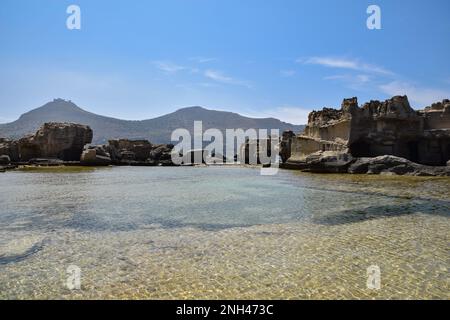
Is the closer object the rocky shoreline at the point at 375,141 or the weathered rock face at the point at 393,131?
the rocky shoreline at the point at 375,141

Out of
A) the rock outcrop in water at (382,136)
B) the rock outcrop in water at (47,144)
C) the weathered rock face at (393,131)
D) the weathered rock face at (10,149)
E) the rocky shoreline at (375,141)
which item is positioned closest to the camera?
the rocky shoreline at (375,141)

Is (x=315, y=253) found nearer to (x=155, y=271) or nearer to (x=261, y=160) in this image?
(x=155, y=271)

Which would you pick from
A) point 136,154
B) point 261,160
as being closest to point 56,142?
point 136,154

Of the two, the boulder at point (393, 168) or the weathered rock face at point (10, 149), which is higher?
the weathered rock face at point (10, 149)

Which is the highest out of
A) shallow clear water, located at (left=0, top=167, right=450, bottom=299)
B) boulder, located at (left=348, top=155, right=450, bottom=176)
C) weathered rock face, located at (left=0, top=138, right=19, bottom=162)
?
weathered rock face, located at (left=0, top=138, right=19, bottom=162)

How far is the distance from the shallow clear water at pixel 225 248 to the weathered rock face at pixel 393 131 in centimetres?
1879

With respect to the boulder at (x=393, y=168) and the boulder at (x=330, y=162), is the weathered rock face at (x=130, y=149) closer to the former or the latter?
the boulder at (x=330, y=162)

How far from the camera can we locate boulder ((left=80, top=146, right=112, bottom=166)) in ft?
151

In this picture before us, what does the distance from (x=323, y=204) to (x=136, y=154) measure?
147 feet

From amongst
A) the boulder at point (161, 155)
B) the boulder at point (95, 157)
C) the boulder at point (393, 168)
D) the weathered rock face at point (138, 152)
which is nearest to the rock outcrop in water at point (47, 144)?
the boulder at point (95, 157)

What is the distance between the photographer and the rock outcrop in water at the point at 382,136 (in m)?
30.8

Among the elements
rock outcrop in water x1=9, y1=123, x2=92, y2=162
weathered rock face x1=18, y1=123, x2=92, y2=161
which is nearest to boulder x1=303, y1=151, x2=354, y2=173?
weathered rock face x1=18, y1=123, x2=92, y2=161

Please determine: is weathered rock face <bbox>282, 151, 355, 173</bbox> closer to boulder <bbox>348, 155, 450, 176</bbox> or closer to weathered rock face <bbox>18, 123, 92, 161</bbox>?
boulder <bbox>348, 155, 450, 176</bbox>

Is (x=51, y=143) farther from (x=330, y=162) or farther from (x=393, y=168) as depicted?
(x=393, y=168)
